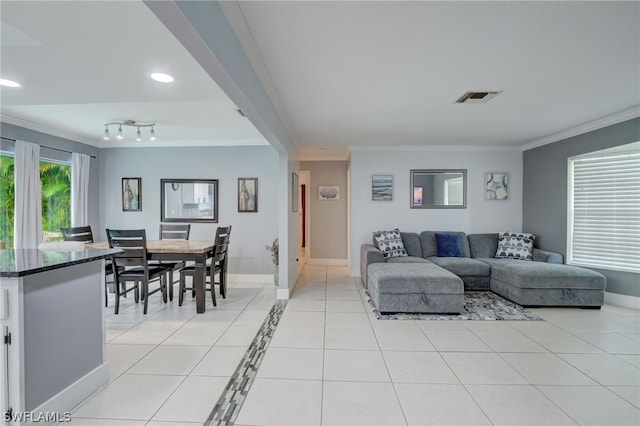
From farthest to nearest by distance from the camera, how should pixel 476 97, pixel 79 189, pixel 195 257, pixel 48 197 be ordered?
pixel 79 189
pixel 48 197
pixel 195 257
pixel 476 97

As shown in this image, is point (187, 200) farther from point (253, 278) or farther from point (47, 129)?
point (47, 129)

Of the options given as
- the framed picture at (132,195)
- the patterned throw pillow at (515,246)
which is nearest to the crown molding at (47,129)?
the framed picture at (132,195)

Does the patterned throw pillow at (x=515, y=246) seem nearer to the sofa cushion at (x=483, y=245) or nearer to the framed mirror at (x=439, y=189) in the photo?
the sofa cushion at (x=483, y=245)

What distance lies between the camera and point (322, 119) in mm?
3619

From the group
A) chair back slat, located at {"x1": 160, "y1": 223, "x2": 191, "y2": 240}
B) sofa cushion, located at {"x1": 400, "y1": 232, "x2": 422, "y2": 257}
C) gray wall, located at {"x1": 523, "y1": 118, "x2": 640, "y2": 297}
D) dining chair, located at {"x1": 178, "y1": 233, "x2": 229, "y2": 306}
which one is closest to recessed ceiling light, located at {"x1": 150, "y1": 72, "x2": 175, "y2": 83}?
dining chair, located at {"x1": 178, "y1": 233, "x2": 229, "y2": 306}

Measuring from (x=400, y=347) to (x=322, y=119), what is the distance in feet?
8.76

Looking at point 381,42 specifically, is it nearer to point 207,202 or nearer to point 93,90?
point 93,90

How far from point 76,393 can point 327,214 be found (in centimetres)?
507

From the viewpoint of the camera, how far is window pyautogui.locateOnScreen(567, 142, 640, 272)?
3570 millimetres

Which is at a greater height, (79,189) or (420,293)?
(79,189)

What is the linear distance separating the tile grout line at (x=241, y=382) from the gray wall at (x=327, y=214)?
11.4 ft

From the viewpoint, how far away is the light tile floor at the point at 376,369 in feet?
5.69

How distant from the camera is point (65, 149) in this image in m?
4.52

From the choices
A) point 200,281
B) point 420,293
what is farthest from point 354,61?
point 200,281
